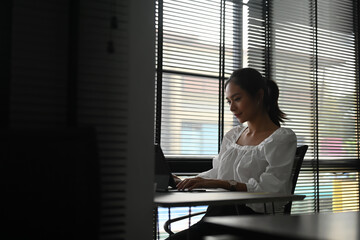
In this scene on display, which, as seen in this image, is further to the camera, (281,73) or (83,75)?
(281,73)

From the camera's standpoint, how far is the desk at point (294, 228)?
64 centimetres

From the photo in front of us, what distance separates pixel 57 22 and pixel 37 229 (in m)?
0.60

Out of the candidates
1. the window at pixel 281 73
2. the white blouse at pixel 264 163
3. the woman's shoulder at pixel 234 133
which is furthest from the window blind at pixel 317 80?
the white blouse at pixel 264 163

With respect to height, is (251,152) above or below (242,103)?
below

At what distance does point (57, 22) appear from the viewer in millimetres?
1192

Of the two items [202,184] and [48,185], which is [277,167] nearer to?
[202,184]

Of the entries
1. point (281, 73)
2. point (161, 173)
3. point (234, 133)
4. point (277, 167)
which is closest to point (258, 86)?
point (234, 133)

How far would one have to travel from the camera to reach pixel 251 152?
8.57 feet

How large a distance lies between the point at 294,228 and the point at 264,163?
186 cm

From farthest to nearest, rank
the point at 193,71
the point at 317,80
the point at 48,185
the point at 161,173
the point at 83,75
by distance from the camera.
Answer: the point at 317,80
the point at 193,71
the point at 161,173
the point at 83,75
the point at 48,185

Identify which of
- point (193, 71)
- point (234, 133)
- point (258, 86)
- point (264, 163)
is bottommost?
point (264, 163)

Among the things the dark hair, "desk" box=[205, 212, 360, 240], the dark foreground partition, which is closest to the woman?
the dark hair

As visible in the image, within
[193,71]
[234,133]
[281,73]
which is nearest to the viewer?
[234,133]

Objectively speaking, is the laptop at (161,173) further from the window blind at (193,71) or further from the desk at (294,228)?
the desk at (294,228)
